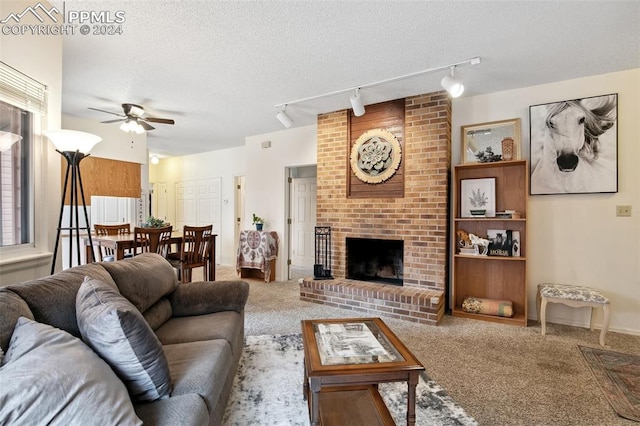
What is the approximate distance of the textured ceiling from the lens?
2.03m

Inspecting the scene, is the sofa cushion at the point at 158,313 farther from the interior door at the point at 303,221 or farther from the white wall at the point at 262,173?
the interior door at the point at 303,221

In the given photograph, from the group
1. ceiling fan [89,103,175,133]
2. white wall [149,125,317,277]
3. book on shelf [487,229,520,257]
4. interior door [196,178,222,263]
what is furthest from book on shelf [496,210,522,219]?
interior door [196,178,222,263]

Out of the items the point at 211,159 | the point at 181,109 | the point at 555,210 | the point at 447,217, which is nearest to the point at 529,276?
the point at 555,210

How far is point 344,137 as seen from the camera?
13.3ft

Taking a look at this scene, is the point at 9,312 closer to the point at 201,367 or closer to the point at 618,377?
the point at 201,367

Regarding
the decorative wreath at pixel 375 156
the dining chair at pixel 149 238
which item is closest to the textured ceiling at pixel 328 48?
the decorative wreath at pixel 375 156

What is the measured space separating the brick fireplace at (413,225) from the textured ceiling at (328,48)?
420 mm

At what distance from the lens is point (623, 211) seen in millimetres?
2883

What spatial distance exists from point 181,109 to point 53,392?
12.8 ft

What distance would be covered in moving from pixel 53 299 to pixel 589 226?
4281mm

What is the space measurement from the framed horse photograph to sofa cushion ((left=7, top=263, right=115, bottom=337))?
13.0 feet

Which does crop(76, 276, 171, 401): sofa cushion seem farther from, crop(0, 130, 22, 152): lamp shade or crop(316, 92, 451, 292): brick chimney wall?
crop(316, 92, 451, 292): brick chimney wall

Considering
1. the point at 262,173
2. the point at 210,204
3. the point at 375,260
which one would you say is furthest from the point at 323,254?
the point at 210,204

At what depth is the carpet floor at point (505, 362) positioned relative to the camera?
5.77 ft
